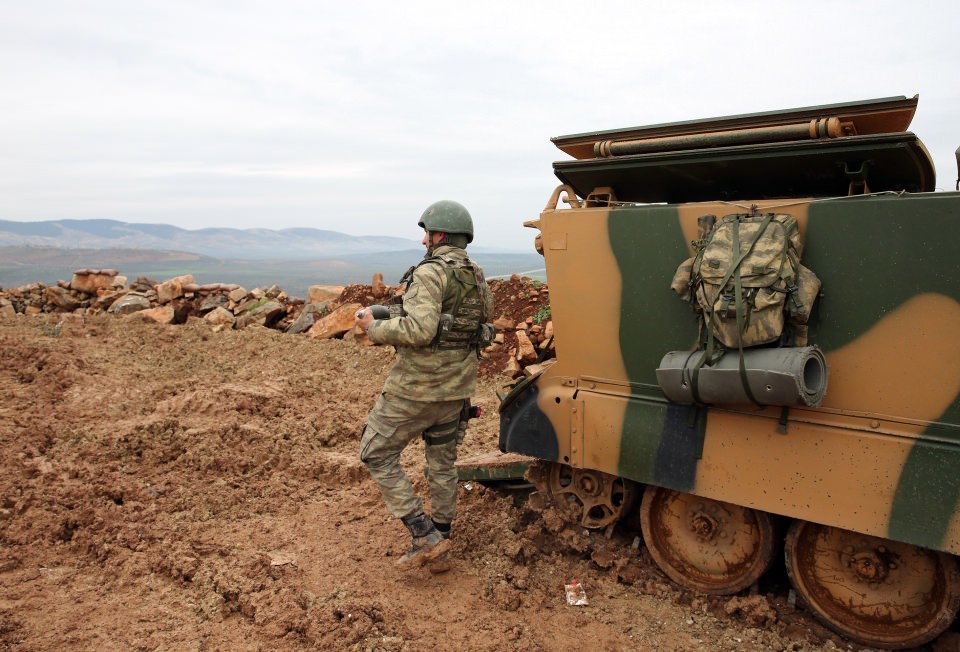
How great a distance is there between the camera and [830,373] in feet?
10.0

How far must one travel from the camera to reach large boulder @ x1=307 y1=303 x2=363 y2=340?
33.9ft

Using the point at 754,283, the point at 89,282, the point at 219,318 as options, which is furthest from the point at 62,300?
the point at 754,283

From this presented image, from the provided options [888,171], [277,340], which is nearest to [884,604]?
[888,171]

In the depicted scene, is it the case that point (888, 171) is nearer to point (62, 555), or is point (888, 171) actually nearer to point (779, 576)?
point (779, 576)

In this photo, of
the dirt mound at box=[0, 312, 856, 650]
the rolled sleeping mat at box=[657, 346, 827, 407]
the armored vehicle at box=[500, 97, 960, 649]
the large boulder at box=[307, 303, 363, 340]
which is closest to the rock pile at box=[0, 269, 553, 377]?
the large boulder at box=[307, 303, 363, 340]

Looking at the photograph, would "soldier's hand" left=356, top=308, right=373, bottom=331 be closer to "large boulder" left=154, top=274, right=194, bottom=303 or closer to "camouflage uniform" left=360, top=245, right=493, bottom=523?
"camouflage uniform" left=360, top=245, right=493, bottom=523

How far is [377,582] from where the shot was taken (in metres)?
3.92

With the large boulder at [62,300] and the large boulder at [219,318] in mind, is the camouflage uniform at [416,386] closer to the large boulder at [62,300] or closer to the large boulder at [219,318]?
the large boulder at [219,318]

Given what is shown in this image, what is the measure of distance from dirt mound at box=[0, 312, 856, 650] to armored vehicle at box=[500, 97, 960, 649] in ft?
1.16

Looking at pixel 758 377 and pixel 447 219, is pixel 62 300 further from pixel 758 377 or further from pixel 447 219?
pixel 758 377

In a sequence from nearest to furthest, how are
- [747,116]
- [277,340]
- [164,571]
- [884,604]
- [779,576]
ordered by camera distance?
[884,604]
[747,116]
[779,576]
[164,571]
[277,340]

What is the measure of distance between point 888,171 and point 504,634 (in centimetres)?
266

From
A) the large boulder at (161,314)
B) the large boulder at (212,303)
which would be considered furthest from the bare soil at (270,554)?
the large boulder at (212,303)

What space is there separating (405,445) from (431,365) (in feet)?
1.59
